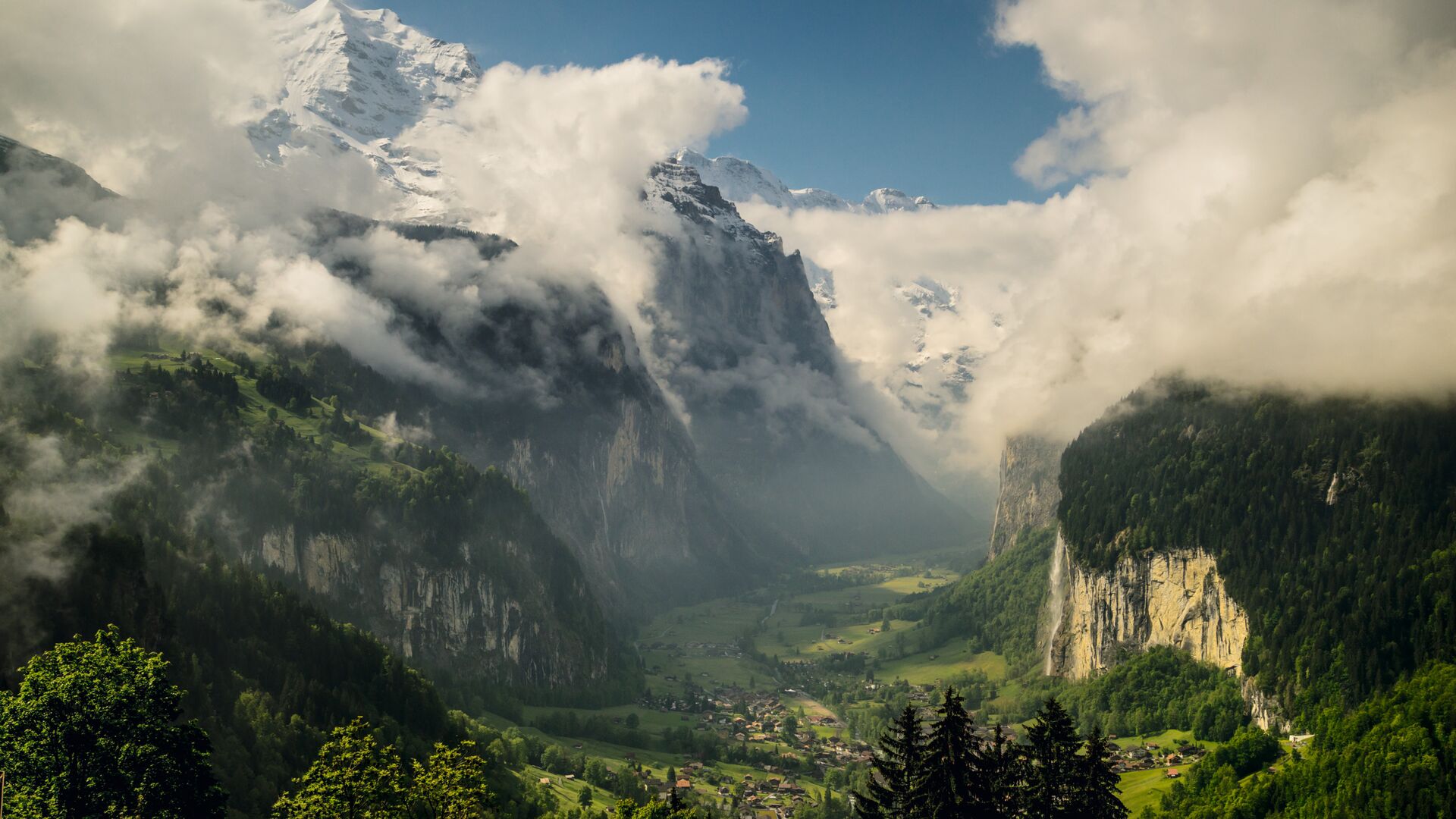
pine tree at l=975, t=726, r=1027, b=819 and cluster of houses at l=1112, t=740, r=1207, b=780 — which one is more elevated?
pine tree at l=975, t=726, r=1027, b=819

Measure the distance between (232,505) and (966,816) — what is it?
15629 centimetres

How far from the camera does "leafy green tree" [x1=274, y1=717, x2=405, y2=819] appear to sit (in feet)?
175

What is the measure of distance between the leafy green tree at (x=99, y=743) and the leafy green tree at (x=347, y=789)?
538 cm

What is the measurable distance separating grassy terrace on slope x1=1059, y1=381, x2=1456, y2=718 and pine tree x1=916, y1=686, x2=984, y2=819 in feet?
331

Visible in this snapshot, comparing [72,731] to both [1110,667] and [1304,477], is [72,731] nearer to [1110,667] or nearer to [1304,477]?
[1304,477]

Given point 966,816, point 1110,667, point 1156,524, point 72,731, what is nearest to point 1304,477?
point 1156,524

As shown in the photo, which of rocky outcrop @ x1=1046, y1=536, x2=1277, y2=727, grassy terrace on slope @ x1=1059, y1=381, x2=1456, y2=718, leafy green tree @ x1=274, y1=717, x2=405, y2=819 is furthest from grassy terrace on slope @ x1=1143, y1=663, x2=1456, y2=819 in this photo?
leafy green tree @ x1=274, y1=717, x2=405, y2=819

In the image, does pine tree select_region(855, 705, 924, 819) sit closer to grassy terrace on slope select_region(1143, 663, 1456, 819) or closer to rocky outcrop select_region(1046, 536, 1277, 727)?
grassy terrace on slope select_region(1143, 663, 1456, 819)

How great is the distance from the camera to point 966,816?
55.2m

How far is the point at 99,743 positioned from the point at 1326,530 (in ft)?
557

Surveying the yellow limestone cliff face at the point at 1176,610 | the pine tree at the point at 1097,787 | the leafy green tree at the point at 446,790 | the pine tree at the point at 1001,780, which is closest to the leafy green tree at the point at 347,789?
the leafy green tree at the point at 446,790

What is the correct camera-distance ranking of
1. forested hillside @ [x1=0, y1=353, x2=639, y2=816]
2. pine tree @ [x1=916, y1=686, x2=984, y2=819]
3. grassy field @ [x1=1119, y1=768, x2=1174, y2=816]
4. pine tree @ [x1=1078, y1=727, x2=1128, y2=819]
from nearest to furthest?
pine tree @ [x1=916, y1=686, x2=984, y2=819] → pine tree @ [x1=1078, y1=727, x2=1128, y2=819] → forested hillside @ [x1=0, y1=353, x2=639, y2=816] → grassy field @ [x1=1119, y1=768, x2=1174, y2=816]

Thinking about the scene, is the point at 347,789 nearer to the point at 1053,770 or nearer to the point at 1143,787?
the point at 1053,770

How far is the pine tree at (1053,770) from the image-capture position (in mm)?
58281
